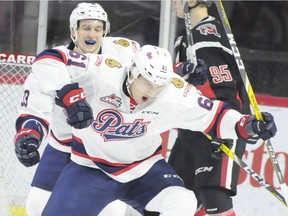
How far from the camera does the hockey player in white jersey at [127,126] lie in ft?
13.2

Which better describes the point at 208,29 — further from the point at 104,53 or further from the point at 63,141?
the point at 63,141

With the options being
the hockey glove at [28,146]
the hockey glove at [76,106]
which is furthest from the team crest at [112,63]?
the hockey glove at [28,146]

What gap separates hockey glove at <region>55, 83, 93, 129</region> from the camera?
12.8 ft

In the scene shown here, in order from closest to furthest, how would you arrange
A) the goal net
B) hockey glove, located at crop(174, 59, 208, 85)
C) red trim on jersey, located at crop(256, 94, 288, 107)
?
1. hockey glove, located at crop(174, 59, 208, 85)
2. the goal net
3. red trim on jersey, located at crop(256, 94, 288, 107)

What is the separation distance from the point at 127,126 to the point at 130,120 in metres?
0.03

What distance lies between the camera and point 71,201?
4.27 m

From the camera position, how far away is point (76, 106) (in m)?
3.89

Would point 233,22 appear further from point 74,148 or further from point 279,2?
point 74,148

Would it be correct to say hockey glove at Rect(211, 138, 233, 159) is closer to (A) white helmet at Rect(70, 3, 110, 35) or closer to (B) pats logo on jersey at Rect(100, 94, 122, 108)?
(B) pats logo on jersey at Rect(100, 94, 122, 108)

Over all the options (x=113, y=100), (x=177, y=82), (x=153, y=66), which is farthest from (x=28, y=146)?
(x=177, y=82)

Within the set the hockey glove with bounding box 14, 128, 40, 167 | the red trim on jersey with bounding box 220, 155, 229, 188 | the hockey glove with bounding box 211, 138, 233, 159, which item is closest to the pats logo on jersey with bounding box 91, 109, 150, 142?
the hockey glove with bounding box 14, 128, 40, 167

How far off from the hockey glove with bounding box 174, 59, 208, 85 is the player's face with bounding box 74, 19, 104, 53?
35 cm

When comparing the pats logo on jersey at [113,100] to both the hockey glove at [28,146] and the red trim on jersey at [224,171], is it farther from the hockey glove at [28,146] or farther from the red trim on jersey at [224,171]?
the red trim on jersey at [224,171]

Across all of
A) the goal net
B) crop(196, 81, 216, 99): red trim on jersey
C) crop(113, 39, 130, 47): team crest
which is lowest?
the goal net
